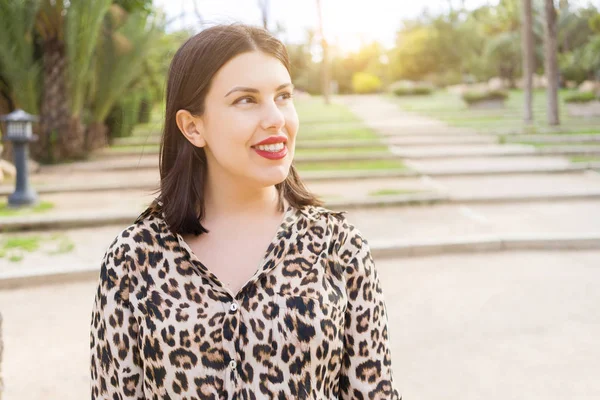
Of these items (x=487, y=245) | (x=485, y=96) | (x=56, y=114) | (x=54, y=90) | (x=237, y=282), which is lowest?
(x=487, y=245)

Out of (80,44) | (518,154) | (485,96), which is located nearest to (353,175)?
(518,154)

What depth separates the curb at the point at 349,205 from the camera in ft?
24.1

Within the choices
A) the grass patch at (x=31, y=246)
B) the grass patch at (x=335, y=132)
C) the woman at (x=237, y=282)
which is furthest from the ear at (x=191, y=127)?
the grass patch at (x=335, y=132)

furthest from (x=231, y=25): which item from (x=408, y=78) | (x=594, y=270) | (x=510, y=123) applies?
(x=408, y=78)

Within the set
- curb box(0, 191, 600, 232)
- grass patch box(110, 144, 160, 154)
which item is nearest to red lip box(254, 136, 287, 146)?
curb box(0, 191, 600, 232)

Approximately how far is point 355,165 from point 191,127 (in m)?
10.5

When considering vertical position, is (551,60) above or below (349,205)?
above

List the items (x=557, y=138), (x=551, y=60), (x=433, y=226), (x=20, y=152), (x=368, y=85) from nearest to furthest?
(x=433, y=226), (x=20, y=152), (x=557, y=138), (x=551, y=60), (x=368, y=85)

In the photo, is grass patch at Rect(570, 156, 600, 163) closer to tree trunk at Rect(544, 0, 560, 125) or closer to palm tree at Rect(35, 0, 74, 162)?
tree trunk at Rect(544, 0, 560, 125)

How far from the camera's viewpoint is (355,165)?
12.0 meters

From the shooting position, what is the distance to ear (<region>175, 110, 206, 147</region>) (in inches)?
60.0

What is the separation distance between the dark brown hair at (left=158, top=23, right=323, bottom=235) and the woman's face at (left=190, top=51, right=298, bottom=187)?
30 millimetres

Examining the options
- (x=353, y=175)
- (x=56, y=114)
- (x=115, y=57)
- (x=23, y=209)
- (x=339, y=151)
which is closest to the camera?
(x=23, y=209)

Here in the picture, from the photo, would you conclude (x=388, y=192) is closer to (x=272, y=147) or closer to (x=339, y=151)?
(x=339, y=151)
